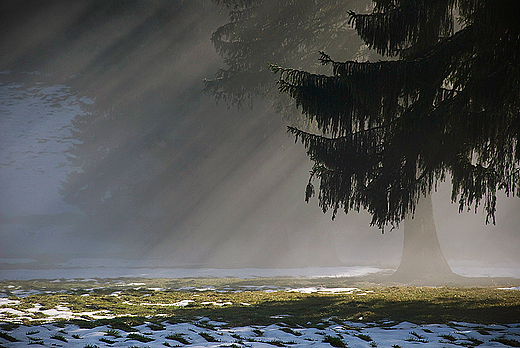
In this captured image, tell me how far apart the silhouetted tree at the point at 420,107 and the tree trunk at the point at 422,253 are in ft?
24.5

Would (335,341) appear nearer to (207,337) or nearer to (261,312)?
(207,337)

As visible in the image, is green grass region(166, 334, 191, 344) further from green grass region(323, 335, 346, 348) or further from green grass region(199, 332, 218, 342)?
green grass region(323, 335, 346, 348)

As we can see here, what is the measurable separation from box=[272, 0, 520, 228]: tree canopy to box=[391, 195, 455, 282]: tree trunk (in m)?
7.62

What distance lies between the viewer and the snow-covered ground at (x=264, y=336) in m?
4.88

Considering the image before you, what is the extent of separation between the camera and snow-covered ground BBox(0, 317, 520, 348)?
4.88 meters

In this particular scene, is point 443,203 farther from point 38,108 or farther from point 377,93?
point 38,108

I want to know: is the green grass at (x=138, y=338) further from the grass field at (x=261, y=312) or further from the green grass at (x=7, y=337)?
the green grass at (x=7, y=337)

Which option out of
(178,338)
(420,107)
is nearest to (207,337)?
(178,338)

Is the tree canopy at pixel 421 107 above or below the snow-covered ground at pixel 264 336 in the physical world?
above

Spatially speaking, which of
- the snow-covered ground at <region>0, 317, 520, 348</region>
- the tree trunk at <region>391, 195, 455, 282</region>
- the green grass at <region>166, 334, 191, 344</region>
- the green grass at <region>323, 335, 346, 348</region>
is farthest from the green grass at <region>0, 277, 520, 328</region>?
the tree trunk at <region>391, 195, 455, 282</region>

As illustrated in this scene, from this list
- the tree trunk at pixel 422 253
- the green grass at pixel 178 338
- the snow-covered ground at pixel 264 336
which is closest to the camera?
the snow-covered ground at pixel 264 336

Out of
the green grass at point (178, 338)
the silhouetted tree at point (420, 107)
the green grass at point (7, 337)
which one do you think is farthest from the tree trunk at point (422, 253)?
the green grass at point (7, 337)

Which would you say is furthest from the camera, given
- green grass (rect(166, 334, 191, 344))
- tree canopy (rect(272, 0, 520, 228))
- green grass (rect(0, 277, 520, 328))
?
green grass (rect(0, 277, 520, 328))

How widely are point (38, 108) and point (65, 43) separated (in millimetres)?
9201
